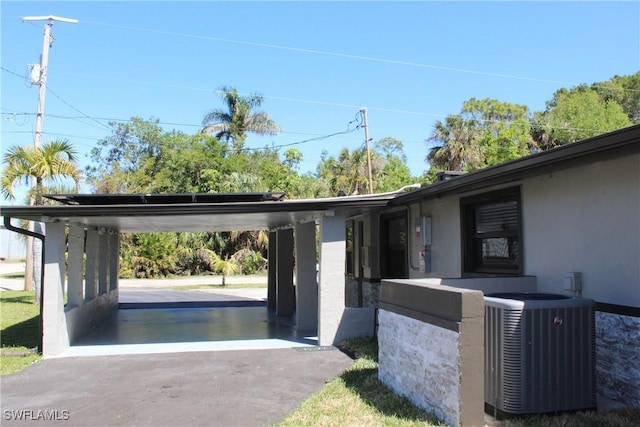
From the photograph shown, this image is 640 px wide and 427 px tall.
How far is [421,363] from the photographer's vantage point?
530 centimetres

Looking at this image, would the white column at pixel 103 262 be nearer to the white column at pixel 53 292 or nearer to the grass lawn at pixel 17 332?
the grass lawn at pixel 17 332

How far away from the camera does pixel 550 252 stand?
6539 mm

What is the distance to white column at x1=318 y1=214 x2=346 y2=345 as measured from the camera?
9.42 metres

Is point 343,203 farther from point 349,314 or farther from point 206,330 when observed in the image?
point 206,330

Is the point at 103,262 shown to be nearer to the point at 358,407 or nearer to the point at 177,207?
the point at 177,207

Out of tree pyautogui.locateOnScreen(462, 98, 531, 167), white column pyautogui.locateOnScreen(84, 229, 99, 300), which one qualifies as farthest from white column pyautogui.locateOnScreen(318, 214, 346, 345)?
tree pyautogui.locateOnScreen(462, 98, 531, 167)

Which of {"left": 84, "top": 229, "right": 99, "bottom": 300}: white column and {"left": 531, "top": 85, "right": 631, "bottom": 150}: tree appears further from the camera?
{"left": 531, "top": 85, "right": 631, "bottom": 150}: tree

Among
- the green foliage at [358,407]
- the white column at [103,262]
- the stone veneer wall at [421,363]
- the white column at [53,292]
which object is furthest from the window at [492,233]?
the white column at [103,262]

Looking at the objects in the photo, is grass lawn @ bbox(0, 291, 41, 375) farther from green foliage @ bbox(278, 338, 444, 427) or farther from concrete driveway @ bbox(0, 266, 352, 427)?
green foliage @ bbox(278, 338, 444, 427)

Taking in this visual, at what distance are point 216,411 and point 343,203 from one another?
4404 mm

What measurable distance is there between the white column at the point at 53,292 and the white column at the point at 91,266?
3083 millimetres

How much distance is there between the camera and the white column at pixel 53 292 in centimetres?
884

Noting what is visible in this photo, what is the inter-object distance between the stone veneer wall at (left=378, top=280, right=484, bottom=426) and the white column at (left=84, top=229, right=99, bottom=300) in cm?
853

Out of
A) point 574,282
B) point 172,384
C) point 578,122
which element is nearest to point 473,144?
point 578,122
